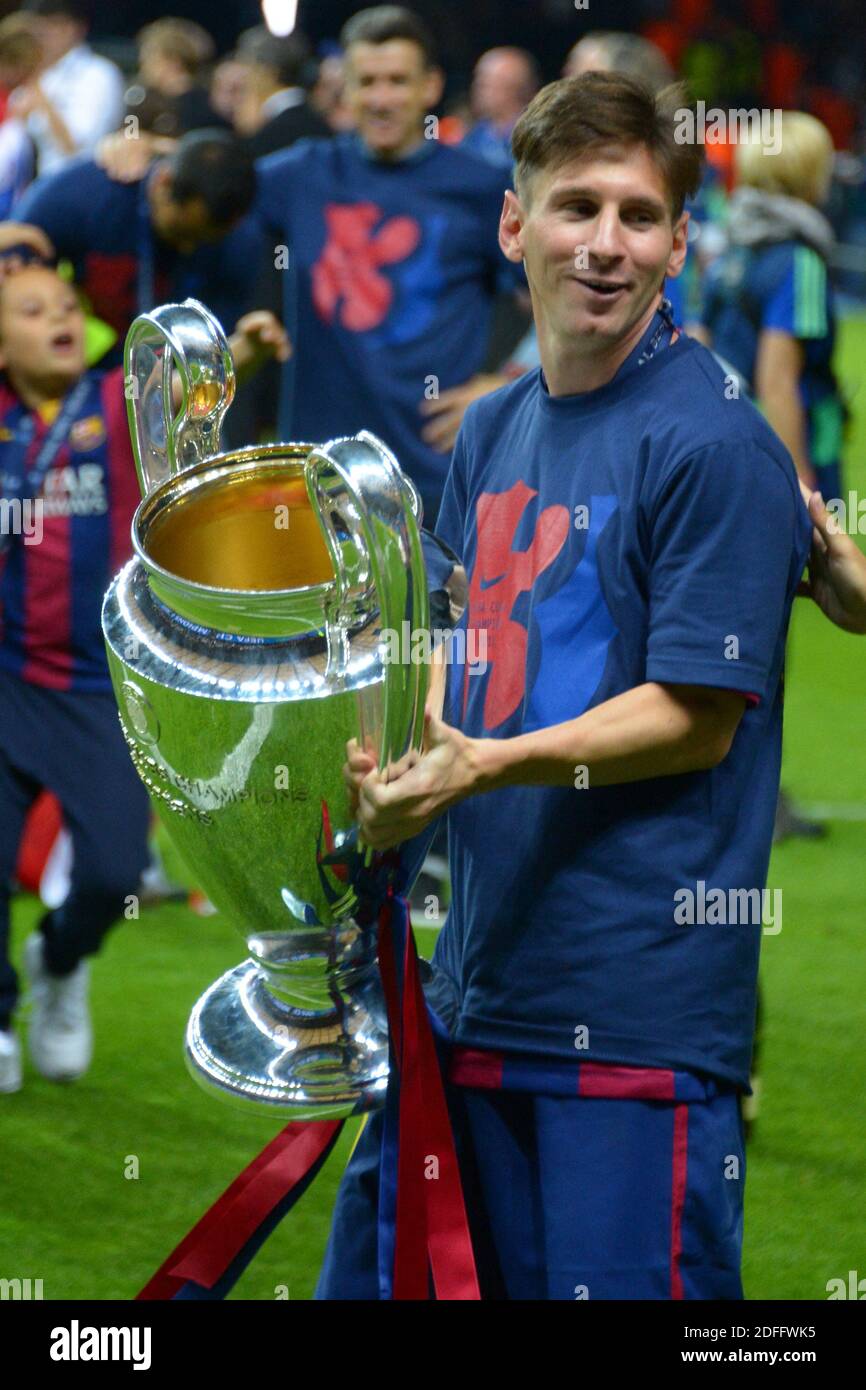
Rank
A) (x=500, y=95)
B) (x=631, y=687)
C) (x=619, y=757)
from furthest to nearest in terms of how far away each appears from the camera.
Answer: (x=500, y=95), (x=631, y=687), (x=619, y=757)

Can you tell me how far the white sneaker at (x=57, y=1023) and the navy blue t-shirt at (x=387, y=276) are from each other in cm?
165

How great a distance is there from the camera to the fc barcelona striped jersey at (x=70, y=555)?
12.8ft

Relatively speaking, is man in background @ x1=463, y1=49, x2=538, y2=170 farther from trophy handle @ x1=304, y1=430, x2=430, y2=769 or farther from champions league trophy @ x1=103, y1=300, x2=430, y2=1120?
trophy handle @ x1=304, y1=430, x2=430, y2=769

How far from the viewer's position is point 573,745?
5.87 feet

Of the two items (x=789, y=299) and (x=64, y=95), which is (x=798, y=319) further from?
(x=64, y=95)

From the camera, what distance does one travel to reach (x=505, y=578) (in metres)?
2.07

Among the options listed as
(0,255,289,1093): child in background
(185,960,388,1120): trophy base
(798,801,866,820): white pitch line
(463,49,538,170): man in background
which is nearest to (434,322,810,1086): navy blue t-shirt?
(185,960,388,1120): trophy base

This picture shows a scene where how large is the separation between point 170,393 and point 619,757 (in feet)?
2.18

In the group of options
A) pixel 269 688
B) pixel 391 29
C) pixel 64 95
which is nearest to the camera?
pixel 269 688

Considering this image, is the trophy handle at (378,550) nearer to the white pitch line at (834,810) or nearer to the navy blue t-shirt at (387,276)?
the navy blue t-shirt at (387,276)

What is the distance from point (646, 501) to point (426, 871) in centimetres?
305

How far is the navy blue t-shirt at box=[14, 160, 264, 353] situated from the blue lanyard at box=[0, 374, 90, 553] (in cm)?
87

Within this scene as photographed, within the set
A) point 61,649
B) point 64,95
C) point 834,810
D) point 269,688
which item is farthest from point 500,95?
point 269,688

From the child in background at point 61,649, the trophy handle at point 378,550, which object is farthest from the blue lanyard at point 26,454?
the trophy handle at point 378,550
